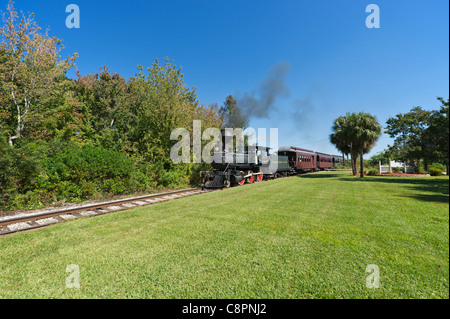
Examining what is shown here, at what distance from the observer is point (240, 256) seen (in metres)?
3.46

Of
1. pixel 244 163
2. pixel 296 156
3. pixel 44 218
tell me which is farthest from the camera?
pixel 296 156

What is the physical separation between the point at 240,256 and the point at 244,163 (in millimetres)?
12317

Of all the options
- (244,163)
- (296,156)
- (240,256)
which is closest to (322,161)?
(296,156)

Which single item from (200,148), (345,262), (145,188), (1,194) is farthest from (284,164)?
(1,194)

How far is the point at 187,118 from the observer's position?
601 inches

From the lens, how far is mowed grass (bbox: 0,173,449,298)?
8.34 ft

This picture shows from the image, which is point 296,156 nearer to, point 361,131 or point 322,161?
point 361,131

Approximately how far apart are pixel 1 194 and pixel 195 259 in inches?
347

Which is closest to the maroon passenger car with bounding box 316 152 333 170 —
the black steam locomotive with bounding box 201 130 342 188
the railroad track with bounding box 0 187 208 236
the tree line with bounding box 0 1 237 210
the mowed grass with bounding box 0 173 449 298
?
the black steam locomotive with bounding box 201 130 342 188

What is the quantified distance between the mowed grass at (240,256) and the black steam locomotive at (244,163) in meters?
8.03

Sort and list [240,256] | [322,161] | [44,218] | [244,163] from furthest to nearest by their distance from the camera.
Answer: [322,161] → [244,163] → [44,218] → [240,256]

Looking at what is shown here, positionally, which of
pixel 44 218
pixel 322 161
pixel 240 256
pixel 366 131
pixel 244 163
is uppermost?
pixel 366 131
